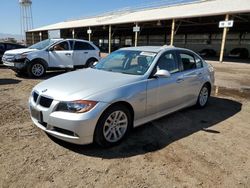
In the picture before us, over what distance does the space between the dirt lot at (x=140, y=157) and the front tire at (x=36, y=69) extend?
480 centimetres

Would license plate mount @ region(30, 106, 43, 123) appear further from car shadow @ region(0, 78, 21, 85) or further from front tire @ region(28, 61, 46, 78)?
front tire @ region(28, 61, 46, 78)

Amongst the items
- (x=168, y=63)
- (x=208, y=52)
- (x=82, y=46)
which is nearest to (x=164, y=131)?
(x=168, y=63)

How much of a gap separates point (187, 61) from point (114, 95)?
2.59 m

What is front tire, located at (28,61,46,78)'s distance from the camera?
9.74 metres

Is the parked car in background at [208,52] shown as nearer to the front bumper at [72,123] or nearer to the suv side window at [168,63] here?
the suv side window at [168,63]

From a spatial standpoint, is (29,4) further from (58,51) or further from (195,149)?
(195,149)

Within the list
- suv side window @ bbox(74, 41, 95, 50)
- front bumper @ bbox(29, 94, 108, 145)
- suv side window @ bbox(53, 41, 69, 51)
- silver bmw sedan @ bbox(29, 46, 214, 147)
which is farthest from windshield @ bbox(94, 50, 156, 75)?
suv side window @ bbox(74, 41, 95, 50)

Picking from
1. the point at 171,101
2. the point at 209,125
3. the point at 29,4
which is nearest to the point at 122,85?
the point at 171,101

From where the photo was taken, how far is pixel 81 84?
3.85 metres

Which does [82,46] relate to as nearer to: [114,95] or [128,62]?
[128,62]

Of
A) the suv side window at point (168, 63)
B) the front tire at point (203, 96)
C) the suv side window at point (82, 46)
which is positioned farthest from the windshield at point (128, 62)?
the suv side window at point (82, 46)

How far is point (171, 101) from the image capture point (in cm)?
487

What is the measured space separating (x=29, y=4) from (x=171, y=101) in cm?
6694

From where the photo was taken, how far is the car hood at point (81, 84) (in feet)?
11.6
